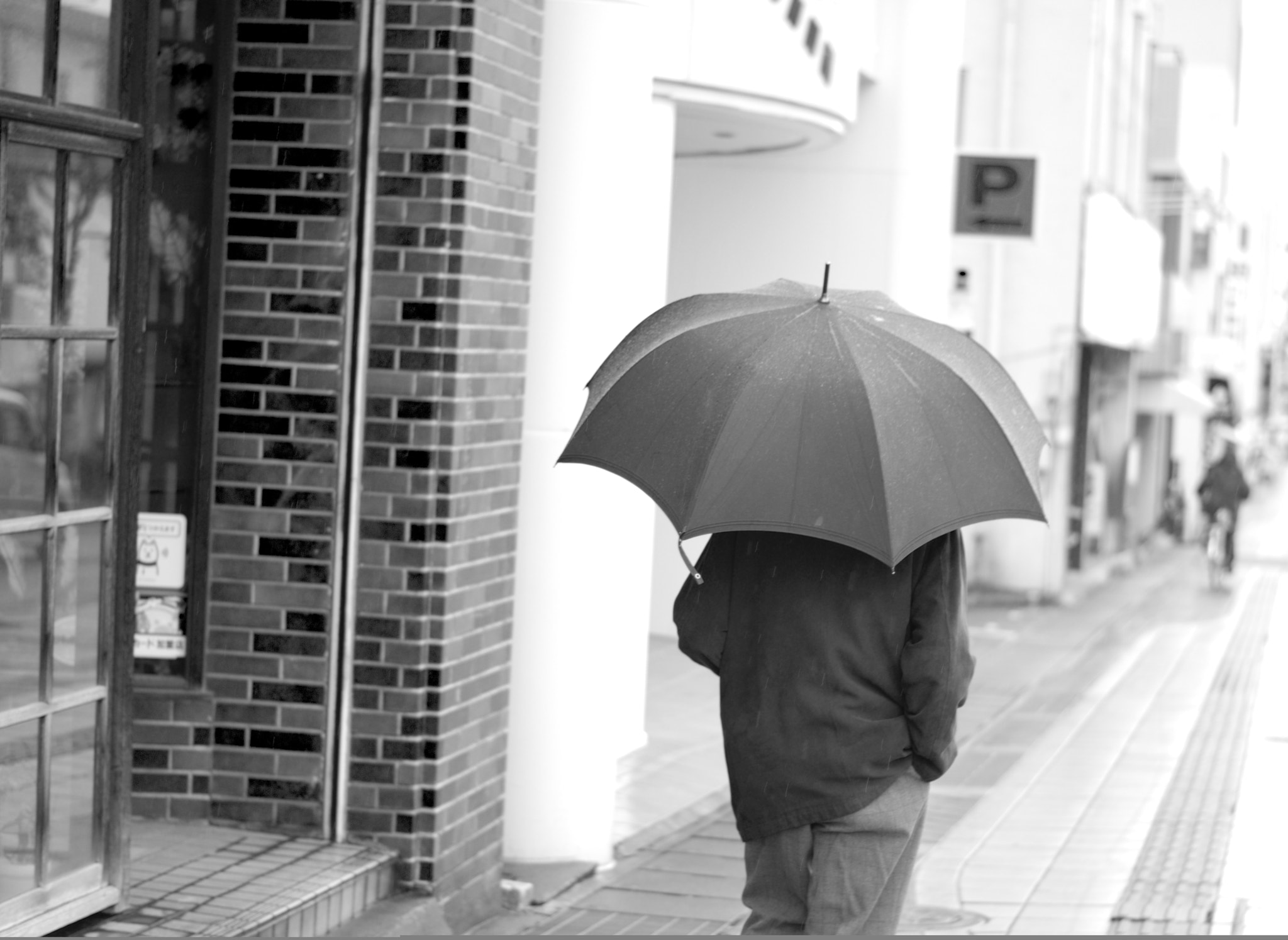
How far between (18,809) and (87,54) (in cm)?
200

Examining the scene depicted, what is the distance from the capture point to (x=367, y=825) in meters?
5.96

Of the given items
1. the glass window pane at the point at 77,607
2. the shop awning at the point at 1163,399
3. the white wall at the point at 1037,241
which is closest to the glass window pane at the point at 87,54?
the glass window pane at the point at 77,607

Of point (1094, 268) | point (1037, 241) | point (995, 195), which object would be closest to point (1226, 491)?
point (1094, 268)

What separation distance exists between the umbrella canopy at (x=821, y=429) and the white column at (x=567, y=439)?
109 inches

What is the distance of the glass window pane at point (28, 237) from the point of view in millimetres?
4668

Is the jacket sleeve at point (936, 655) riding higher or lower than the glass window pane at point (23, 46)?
lower

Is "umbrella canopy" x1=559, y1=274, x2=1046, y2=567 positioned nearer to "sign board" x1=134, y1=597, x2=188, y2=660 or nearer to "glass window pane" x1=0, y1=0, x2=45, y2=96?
"glass window pane" x1=0, y1=0, x2=45, y2=96

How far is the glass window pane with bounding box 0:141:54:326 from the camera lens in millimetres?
4668

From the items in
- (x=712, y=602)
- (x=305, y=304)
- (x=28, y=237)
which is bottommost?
(x=712, y=602)

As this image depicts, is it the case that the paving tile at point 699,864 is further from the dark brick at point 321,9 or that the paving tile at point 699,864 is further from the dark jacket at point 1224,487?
the dark jacket at point 1224,487

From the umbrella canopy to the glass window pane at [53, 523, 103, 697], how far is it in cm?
167

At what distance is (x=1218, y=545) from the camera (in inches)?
958

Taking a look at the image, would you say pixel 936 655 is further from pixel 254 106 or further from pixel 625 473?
pixel 254 106

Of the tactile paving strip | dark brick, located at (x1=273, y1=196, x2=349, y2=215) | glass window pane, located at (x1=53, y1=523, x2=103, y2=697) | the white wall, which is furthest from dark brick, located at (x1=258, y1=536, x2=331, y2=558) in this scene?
the white wall
